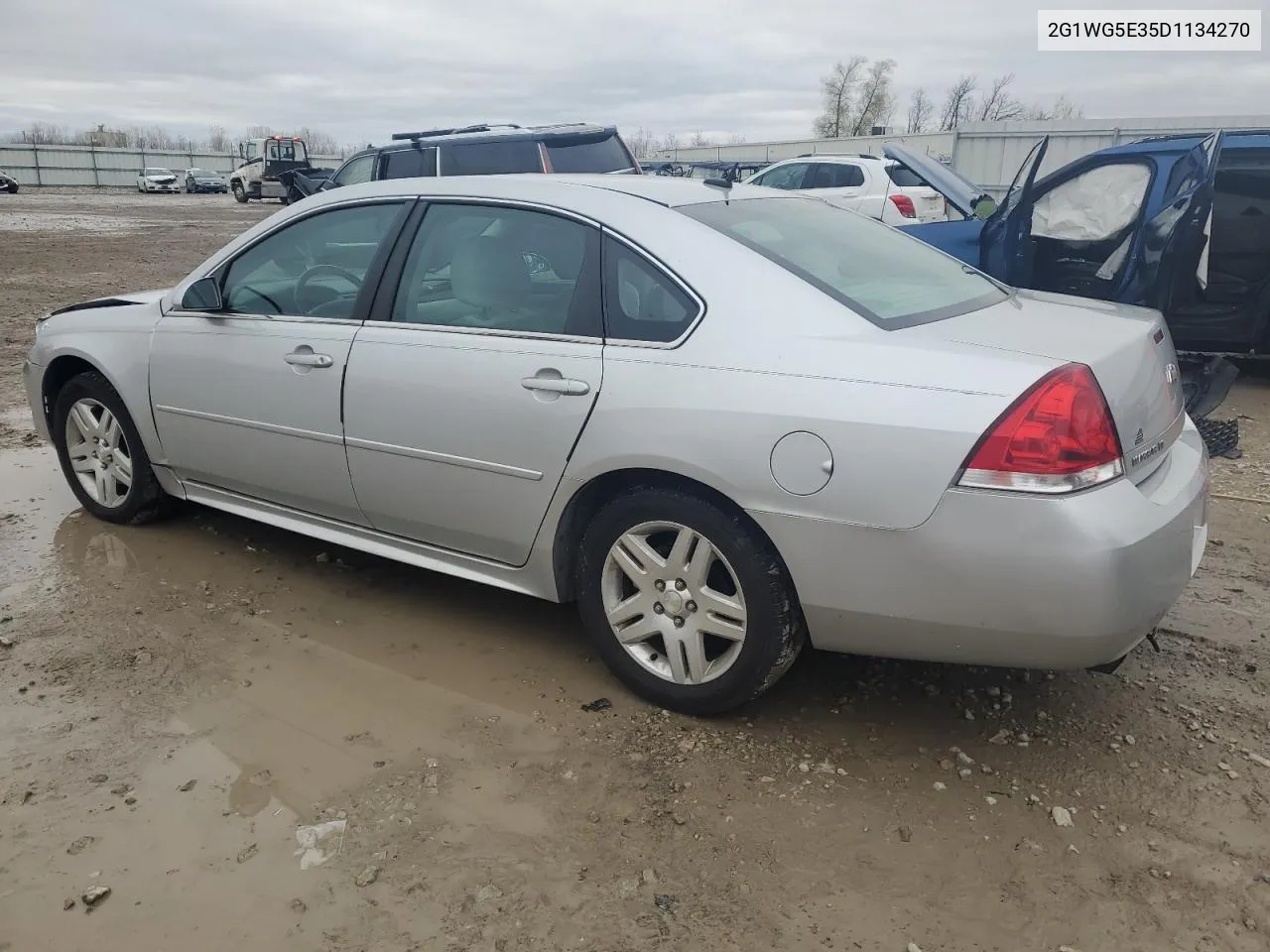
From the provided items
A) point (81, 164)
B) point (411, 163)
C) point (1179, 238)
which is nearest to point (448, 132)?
point (411, 163)

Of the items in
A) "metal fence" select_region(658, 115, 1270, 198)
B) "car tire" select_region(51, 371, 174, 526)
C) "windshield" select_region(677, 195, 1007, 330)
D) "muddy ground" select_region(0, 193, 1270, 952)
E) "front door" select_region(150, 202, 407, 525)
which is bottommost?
"muddy ground" select_region(0, 193, 1270, 952)

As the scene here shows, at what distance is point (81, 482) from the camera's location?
4809mm

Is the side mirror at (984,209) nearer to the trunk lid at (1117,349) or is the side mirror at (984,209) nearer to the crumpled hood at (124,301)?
the trunk lid at (1117,349)

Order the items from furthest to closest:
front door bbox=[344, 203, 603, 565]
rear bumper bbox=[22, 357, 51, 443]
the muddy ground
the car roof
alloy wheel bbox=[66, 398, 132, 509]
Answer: rear bumper bbox=[22, 357, 51, 443] → alloy wheel bbox=[66, 398, 132, 509] → the car roof → front door bbox=[344, 203, 603, 565] → the muddy ground

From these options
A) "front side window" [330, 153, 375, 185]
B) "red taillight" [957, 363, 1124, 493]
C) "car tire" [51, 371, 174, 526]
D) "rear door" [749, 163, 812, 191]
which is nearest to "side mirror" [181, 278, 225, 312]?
"car tire" [51, 371, 174, 526]

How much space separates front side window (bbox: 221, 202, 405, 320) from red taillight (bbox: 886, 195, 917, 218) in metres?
10.8

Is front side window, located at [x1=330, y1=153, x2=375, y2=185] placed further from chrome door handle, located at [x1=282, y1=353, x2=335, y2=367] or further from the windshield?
the windshield

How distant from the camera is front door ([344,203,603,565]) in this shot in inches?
121

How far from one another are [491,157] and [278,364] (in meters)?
6.32

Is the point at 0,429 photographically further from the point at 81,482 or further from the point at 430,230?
the point at 430,230

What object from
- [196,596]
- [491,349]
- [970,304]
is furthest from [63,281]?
[970,304]

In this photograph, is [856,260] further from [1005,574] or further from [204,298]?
[204,298]

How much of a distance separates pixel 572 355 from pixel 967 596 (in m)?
1.32

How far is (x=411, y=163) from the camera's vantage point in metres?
10.3
